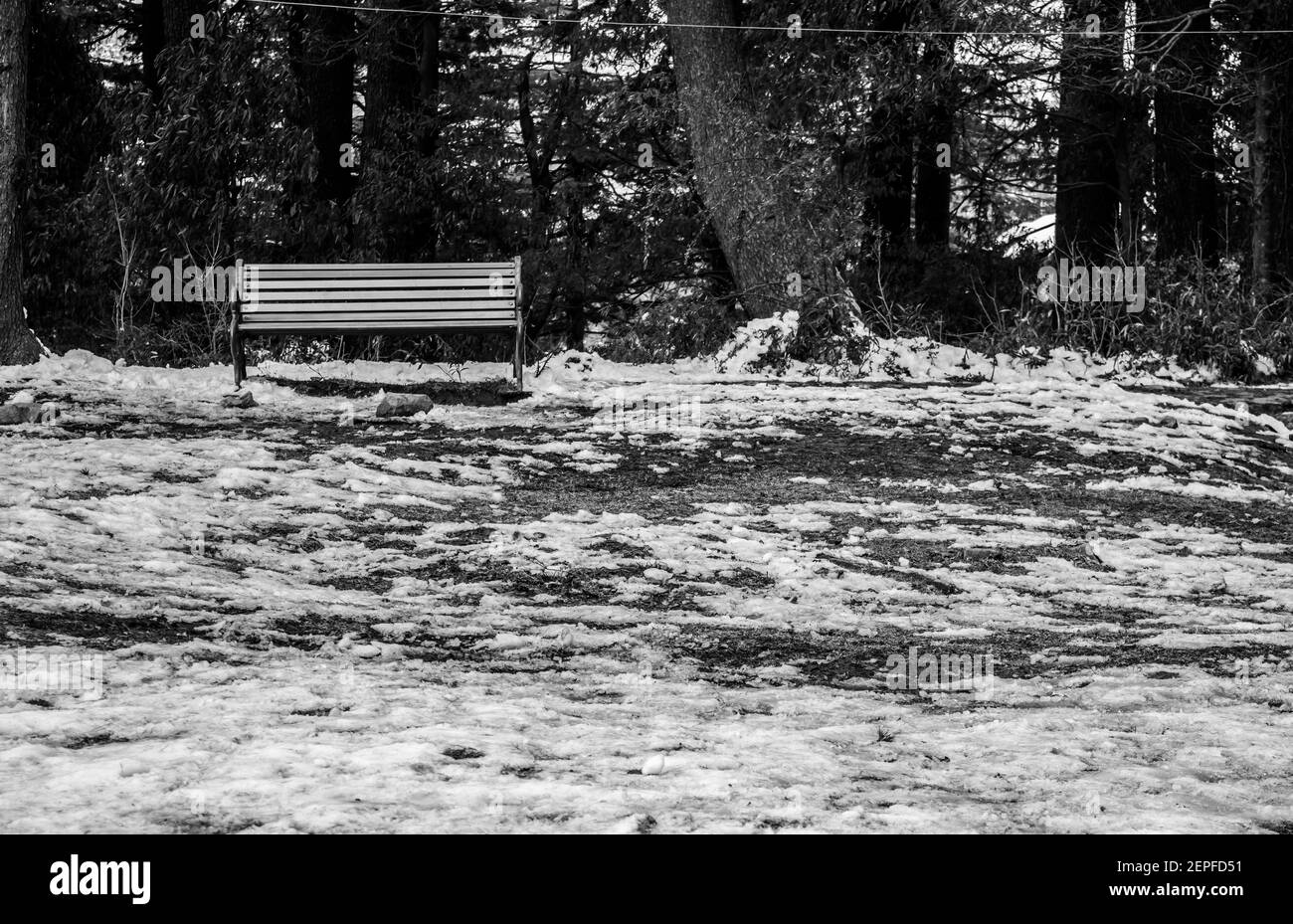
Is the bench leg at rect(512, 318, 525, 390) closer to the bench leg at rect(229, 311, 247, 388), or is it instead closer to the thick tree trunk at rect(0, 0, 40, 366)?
the bench leg at rect(229, 311, 247, 388)

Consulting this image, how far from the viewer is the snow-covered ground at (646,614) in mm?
2865

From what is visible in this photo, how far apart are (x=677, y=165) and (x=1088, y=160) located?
4.89 m

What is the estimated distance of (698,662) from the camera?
13.5 ft

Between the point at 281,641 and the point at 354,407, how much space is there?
4920mm

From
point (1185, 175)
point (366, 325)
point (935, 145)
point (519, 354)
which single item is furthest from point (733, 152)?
point (1185, 175)

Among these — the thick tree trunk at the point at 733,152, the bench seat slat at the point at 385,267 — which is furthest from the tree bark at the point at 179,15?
the bench seat slat at the point at 385,267

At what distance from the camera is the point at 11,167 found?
10.6 meters

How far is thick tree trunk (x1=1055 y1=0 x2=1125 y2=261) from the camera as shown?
14.1 meters

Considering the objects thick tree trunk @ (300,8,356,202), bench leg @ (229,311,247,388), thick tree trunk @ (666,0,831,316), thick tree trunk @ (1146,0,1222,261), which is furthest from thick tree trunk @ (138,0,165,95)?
thick tree trunk @ (1146,0,1222,261)

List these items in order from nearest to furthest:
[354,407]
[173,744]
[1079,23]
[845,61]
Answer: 1. [173,744]
2. [354,407]
3. [1079,23]
4. [845,61]

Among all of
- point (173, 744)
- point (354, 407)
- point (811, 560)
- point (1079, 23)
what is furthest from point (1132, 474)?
point (1079, 23)

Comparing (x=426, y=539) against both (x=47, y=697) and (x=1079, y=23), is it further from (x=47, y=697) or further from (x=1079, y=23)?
(x=1079, y=23)

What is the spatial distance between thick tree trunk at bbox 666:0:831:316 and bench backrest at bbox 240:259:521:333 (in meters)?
3.17

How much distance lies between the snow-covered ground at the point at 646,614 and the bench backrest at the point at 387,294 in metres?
0.82
